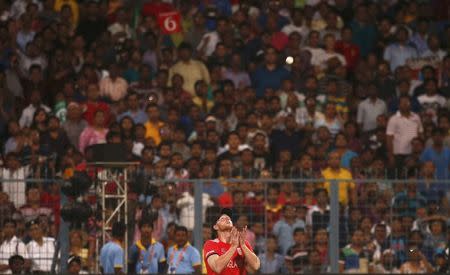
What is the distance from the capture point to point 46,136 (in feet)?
78.0

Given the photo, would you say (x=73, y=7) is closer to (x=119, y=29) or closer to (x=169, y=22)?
(x=119, y=29)

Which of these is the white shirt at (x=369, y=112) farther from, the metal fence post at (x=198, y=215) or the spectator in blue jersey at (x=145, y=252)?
the spectator in blue jersey at (x=145, y=252)

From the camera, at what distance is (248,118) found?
24188mm

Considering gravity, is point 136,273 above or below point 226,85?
below

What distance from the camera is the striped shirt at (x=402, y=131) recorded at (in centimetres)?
2455

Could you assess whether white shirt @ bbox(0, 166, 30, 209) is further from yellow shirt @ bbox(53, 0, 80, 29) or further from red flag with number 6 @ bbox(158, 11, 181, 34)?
red flag with number 6 @ bbox(158, 11, 181, 34)

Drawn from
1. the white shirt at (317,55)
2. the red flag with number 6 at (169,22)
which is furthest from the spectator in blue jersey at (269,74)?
the red flag with number 6 at (169,22)

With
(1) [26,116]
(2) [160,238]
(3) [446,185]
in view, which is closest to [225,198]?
(2) [160,238]

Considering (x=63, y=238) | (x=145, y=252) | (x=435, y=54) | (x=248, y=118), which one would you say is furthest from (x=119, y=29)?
(x=145, y=252)

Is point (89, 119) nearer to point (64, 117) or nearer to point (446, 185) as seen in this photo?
point (64, 117)

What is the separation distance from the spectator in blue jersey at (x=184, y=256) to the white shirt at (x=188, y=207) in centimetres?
38

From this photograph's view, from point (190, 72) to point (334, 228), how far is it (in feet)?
17.6

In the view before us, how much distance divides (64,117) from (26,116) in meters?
0.61

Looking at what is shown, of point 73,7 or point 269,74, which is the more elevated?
point 73,7
